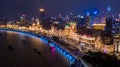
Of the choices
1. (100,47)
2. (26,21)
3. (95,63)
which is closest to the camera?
(95,63)

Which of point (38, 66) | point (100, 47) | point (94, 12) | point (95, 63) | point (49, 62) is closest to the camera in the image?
point (95, 63)

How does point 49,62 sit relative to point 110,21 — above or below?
below

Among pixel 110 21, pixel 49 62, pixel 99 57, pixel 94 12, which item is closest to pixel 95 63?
pixel 99 57

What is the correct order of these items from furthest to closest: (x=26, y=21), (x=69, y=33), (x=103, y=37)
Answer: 1. (x=26, y=21)
2. (x=69, y=33)
3. (x=103, y=37)

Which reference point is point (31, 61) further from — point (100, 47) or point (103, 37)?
point (103, 37)

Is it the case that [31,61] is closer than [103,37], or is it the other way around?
[31,61]

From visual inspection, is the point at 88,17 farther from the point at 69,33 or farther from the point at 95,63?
the point at 95,63

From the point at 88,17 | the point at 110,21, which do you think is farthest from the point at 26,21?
the point at 110,21

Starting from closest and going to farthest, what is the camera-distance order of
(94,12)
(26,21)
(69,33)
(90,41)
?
(90,41) < (69,33) < (94,12) < (26,21)

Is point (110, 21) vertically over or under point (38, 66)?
over
